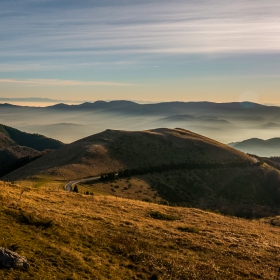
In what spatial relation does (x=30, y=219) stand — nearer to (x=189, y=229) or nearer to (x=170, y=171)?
(x=189, y=229)

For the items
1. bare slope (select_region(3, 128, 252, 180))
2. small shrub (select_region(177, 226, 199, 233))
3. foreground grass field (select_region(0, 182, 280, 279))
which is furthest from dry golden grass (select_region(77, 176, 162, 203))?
small shrub (select_region(177, 226, 199, 233))

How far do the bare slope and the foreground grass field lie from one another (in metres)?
70.3

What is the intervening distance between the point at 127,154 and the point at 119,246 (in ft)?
389

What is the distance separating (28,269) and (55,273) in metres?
1.57

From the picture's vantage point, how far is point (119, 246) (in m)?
25.8

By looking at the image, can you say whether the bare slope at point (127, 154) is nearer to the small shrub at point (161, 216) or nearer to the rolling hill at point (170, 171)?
the rolling hill at point (170, 171)

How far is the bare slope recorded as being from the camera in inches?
4656

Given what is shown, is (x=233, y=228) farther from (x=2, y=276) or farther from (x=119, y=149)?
(x=119, y=149)

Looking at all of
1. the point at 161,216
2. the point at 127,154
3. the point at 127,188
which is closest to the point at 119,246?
the point at 161,216

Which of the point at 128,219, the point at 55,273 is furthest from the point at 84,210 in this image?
the point at 55,273

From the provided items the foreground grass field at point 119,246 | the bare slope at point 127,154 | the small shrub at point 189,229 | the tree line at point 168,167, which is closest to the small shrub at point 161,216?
the foreground grass field at point 119,246

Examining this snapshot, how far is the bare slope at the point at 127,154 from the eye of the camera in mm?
118250

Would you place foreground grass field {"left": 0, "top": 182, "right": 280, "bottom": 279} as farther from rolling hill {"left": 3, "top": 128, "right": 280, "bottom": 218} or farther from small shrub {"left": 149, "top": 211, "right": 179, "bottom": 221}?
rolling hill {"left": 3, "top": 128, "right": 280, "bottom": 218}

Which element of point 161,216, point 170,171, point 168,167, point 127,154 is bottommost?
point 170,171
